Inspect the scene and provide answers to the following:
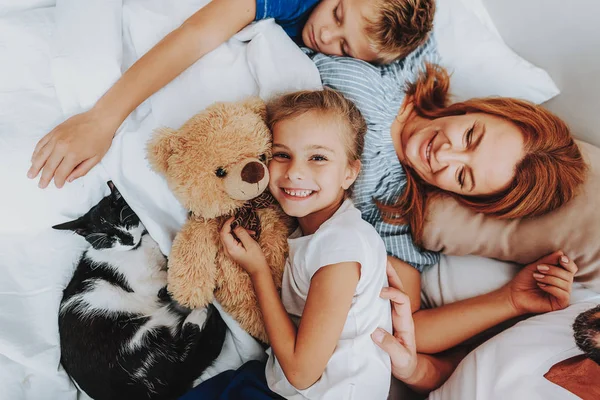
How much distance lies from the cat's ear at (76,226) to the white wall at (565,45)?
1248 mm

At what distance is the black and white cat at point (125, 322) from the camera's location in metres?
0.95

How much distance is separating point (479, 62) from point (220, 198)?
90 centimetres

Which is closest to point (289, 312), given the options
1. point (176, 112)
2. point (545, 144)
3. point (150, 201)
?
point (150, 201)

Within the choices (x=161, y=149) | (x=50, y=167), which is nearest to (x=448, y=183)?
(x=161, y=149)

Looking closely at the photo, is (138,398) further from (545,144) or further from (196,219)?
(545,144)

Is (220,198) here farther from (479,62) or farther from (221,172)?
(479,62)

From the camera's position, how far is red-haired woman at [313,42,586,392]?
39.0 inches

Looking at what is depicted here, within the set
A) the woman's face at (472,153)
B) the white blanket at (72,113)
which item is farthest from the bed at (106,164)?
the woman's face at (472,153)

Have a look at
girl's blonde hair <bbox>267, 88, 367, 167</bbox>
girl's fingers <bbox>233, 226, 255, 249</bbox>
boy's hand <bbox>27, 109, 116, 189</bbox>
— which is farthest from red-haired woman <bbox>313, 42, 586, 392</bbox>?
boy's hand <bbox>27, 109, 116, 189</bbox>

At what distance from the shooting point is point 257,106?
3.07ft

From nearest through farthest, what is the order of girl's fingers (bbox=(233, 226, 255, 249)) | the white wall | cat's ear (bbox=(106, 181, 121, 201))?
girl's fingers (bbox=(233, 226, 255, 249)) → cat's ear (bbox=(106, 181, 121, 201)) → the white wall

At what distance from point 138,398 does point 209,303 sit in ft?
0.82

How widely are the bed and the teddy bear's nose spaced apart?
260 mm

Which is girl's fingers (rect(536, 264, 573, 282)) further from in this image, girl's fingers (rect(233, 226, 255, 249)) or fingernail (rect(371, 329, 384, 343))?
girl's fingers (rect(233, 226, 255, 249))
